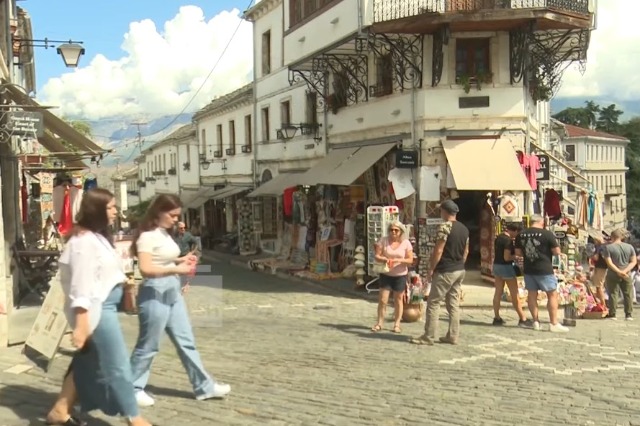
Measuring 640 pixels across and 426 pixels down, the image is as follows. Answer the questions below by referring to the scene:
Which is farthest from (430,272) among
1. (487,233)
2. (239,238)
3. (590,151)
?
(590,151)

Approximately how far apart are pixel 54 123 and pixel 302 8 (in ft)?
35.3

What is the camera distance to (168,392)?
6621 mm

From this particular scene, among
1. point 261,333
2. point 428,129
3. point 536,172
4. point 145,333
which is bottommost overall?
point 261,333

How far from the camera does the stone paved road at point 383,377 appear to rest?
6137mm

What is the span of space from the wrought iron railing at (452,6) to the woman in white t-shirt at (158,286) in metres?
10.4

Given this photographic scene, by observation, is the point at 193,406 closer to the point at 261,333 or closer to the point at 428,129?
the point at 261,333

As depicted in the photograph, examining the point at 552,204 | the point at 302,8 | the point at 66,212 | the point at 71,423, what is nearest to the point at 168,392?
the point at 71,423

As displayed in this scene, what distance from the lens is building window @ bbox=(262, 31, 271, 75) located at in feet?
90.9

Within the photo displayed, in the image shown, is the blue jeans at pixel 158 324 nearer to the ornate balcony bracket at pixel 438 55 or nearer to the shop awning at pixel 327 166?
the ornate balcony bracket at pixel 438 55

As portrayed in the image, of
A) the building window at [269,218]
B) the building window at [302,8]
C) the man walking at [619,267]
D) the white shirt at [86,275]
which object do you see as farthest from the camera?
the building window at [269,218]

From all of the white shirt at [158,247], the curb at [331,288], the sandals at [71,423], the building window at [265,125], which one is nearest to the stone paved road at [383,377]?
the sandals at [71,423]

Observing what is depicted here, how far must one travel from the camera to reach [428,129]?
15.9m

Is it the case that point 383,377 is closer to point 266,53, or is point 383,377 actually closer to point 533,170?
point 533,170

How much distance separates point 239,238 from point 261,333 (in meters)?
17.5
